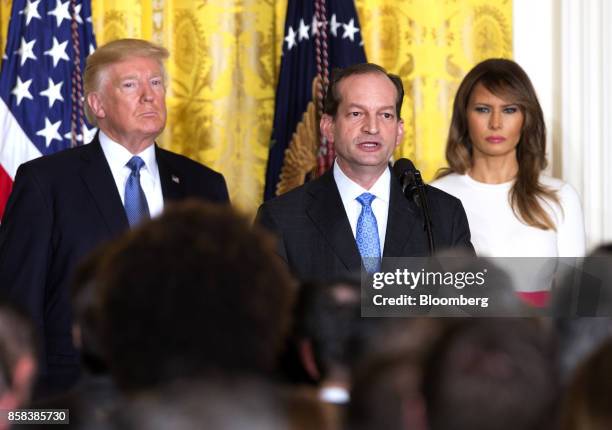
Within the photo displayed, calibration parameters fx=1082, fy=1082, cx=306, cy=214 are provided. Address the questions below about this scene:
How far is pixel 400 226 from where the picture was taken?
355 cm

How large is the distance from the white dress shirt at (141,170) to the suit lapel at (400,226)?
0.89 metres

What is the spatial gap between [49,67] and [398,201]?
2.21 m

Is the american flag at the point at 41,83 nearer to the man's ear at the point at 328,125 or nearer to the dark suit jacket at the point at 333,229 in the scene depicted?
the man's ear at the point at 328,125

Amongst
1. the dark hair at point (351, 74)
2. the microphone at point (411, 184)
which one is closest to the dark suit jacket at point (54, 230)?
the dark hair at point (351, 74)

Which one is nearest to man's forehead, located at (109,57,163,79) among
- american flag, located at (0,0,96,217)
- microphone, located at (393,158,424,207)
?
american flag, located at (0,0,96,217)

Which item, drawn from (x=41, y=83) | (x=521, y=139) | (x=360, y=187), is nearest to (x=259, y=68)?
(x=41, y=83)

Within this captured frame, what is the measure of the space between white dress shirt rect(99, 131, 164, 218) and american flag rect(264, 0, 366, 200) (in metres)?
1.31

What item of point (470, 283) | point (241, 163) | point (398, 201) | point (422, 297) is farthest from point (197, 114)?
point (470, 283)

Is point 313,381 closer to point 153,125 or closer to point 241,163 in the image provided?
point 153,125

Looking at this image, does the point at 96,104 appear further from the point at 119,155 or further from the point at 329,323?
the point at 329,323

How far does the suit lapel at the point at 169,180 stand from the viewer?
4.00m

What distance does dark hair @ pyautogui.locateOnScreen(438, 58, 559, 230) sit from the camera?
4461 mm

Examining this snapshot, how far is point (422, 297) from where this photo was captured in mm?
2355

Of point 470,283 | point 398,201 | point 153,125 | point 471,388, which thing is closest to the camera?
point 471,388
